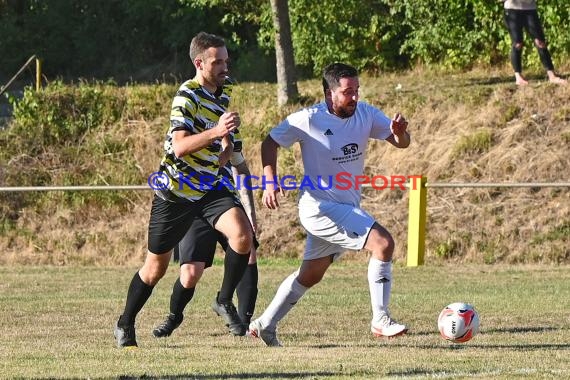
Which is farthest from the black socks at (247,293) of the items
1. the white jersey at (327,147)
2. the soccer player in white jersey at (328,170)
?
the white jersey at (327,147)

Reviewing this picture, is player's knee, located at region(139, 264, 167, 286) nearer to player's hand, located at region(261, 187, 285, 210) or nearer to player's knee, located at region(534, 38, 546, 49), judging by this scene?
player's hand, located at region(261, 187, 285, 210)

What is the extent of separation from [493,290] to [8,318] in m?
5.12

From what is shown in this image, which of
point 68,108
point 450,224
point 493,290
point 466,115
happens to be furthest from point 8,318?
point 68,108

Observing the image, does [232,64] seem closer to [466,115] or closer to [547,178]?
[466,115]

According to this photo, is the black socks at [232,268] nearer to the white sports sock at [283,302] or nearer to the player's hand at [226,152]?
the white sports sock at [283,302]

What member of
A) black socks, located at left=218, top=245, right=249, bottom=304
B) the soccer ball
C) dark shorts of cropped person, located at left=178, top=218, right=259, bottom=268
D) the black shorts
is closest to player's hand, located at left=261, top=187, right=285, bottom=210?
black socks, located at left=218, top=245, right=249, bottom=304

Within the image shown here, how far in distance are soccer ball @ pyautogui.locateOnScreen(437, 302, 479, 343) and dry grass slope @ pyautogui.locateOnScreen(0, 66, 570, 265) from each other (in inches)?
363

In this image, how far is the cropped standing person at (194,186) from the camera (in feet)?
28.8

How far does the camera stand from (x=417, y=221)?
17391mm

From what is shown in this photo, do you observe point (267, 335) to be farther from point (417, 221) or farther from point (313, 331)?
point (417, 221)

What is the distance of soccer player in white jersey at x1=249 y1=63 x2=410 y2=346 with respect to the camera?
8.89 m

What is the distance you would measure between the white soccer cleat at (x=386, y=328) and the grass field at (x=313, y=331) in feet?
0.34

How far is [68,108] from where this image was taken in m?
23.2

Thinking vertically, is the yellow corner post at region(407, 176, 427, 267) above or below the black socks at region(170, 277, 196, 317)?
below
